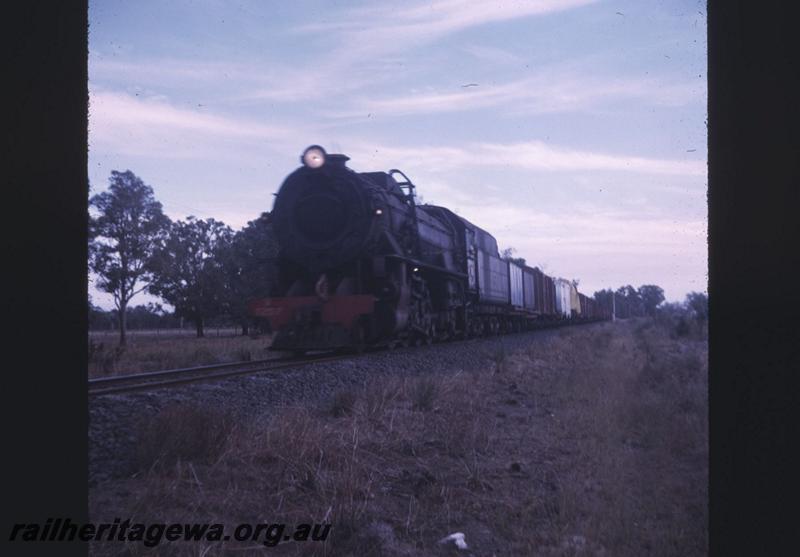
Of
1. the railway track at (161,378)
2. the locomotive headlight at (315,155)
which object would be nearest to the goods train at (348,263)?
the locomotive headlight at (315,155)

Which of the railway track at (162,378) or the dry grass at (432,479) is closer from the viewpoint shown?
the dry grass at (432,479)

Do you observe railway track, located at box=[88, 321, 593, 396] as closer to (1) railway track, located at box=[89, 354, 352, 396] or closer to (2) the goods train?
(1) railway track, located at box=[89, 354, 352, 396]

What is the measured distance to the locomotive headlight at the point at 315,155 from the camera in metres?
14.3

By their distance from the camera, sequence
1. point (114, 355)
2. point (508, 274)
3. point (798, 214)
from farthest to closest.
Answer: point (508, 274)
point (114, 355)
point (798, 214)

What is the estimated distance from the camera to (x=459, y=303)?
66.4 ft

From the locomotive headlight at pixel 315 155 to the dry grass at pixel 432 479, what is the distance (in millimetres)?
7276

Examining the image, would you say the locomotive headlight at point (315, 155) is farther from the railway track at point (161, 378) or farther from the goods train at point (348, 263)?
the railway track at point (161, 378)

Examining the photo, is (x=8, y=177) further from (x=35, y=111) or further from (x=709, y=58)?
(x=709, y=58)

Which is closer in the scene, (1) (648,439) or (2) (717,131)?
(2) (717,131)

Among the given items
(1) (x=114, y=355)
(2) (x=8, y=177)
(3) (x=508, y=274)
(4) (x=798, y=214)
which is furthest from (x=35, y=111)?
(3) (x=508, y=274)

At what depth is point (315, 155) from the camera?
14273 millimetres

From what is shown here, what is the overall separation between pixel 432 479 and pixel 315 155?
10408 millimetres

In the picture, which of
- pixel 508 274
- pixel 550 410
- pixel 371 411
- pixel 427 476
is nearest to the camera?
pixel 427 476

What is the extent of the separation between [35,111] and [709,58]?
5.28ft
